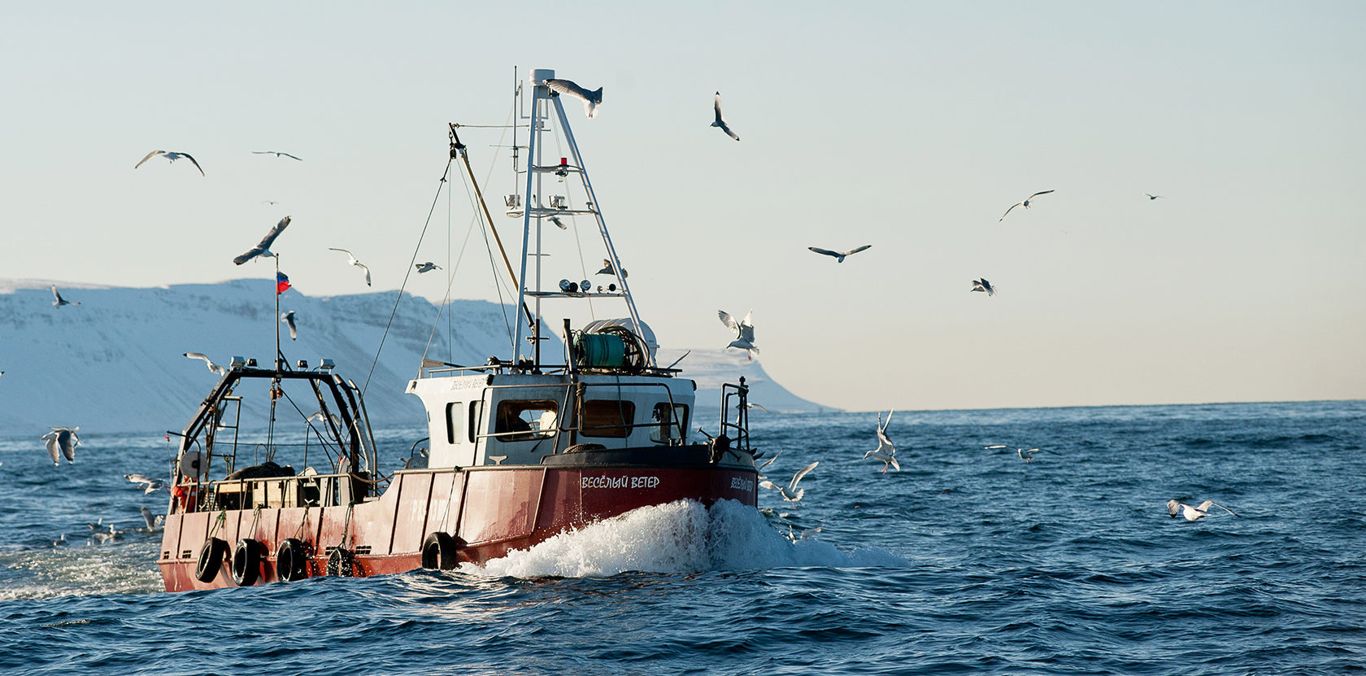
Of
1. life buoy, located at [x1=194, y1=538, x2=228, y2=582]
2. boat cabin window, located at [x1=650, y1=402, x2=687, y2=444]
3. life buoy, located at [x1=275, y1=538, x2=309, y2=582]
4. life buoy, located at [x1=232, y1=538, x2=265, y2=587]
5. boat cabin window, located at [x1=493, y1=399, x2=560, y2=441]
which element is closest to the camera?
boat cabin window, located at [x1=493, y1=399, x2=560, y2=441]

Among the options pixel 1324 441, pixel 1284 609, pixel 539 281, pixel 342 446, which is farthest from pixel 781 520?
pixel 1324 441

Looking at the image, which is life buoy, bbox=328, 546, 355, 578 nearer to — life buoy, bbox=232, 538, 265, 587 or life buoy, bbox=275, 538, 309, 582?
life buoy, bbox=275, 538, 309, 582

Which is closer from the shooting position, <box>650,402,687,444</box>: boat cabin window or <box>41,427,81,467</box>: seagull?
<box>650,402,687,444</box>: boat cabin window

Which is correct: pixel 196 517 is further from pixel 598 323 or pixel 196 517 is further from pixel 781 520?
pixel 781 520

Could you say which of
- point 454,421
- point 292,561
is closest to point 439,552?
point 454,421

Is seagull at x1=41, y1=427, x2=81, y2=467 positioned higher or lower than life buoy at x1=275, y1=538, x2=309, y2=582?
higher

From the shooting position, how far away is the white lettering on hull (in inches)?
892

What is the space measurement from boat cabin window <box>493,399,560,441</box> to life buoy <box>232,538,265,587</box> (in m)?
6.58

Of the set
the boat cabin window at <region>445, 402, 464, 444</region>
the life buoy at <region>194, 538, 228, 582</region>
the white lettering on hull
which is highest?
the boat cabin window at <region>445, 402, 464, 444</region>

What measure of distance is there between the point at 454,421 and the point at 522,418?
1.21 m

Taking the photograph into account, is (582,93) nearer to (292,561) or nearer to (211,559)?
(292,561)

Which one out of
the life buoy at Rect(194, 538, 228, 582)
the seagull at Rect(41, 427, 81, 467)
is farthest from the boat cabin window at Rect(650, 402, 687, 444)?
the seagull at Rect(41, 427, 81, 467)

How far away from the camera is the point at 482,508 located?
77.4ft

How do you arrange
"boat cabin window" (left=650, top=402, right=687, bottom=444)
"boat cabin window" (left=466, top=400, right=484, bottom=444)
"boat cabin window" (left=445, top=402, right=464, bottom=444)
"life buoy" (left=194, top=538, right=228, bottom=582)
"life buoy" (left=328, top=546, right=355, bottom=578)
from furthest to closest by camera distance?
"life buoy" (left=194, top=538, right=228, bottom=582), "life buoy" (left=328, top=546, right=355, bottom=578), "boat cabin window" (left=650, top=402, right=687, bottom=444), "boat cabin window" (left=445, top=402, right=464, bottom=444), "boat cabin window" (left=466, top=400, right=484, bottom=444)
